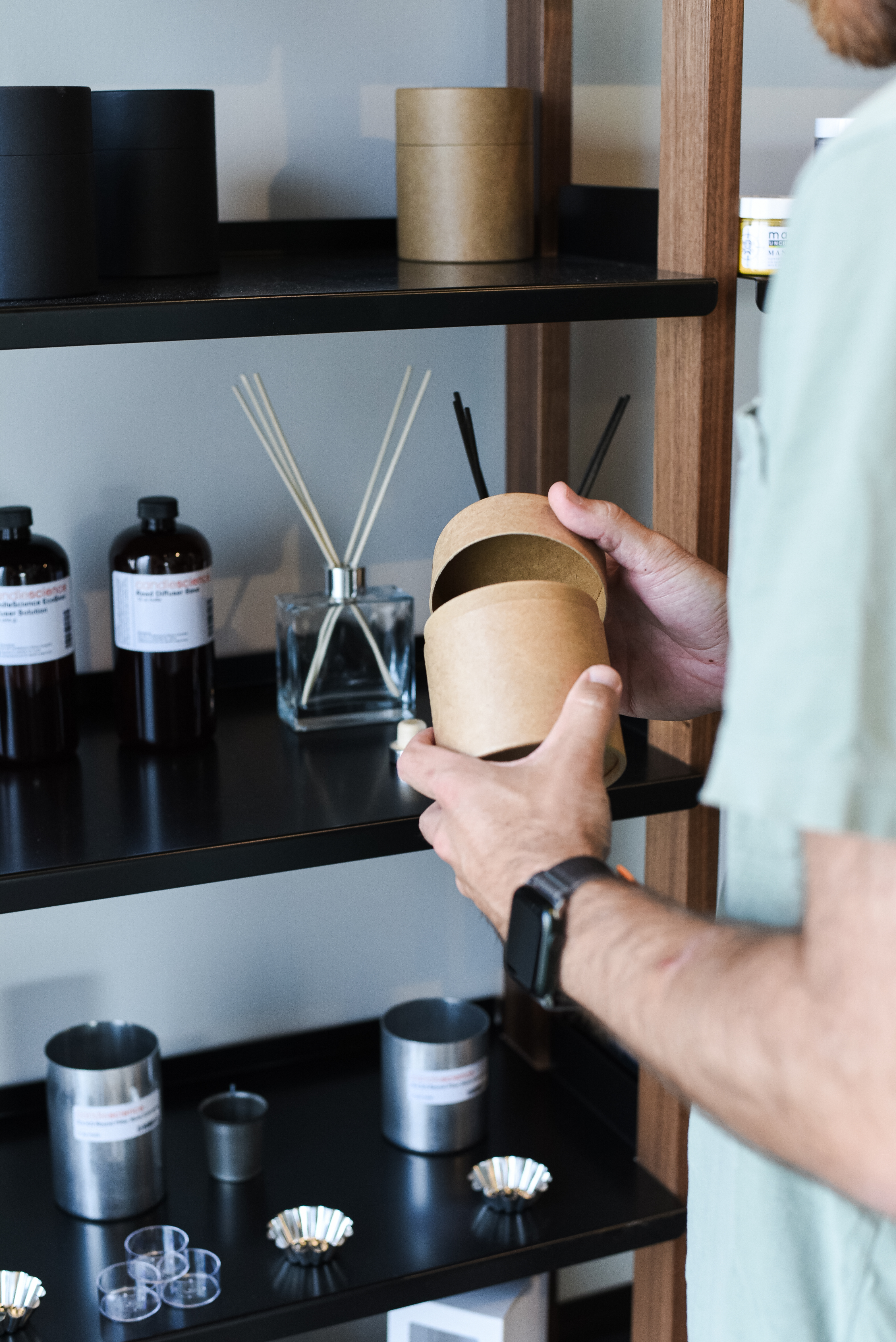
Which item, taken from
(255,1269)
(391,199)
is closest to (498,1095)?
(255,1269)

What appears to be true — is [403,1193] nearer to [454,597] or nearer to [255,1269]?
[255,1269]

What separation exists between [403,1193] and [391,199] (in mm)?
998

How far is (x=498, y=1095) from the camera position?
1518 mm

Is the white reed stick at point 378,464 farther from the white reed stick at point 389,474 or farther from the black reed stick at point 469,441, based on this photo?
the black reed stick at point 469,441

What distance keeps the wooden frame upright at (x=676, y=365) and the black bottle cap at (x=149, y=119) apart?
0.38 metres

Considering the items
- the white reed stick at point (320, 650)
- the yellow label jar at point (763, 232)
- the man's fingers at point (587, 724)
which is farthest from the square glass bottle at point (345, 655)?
the man's fingers at point (587, 724)

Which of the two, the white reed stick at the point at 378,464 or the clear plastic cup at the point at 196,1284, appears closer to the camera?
the clear plastic cup at the point at 196,1284

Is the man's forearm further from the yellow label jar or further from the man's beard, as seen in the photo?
the yellow label jar

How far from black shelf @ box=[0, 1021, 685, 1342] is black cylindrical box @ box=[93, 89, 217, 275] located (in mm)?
863

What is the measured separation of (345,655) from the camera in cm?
131

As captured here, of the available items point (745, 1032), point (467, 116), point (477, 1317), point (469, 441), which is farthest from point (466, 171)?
point (477, 1317)

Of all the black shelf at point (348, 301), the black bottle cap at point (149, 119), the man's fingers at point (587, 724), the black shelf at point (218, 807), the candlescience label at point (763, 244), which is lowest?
the black shelf at point (218, 807)

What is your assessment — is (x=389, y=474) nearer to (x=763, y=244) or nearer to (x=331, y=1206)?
(x=763, y=244)

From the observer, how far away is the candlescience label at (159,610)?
119 centimetres
